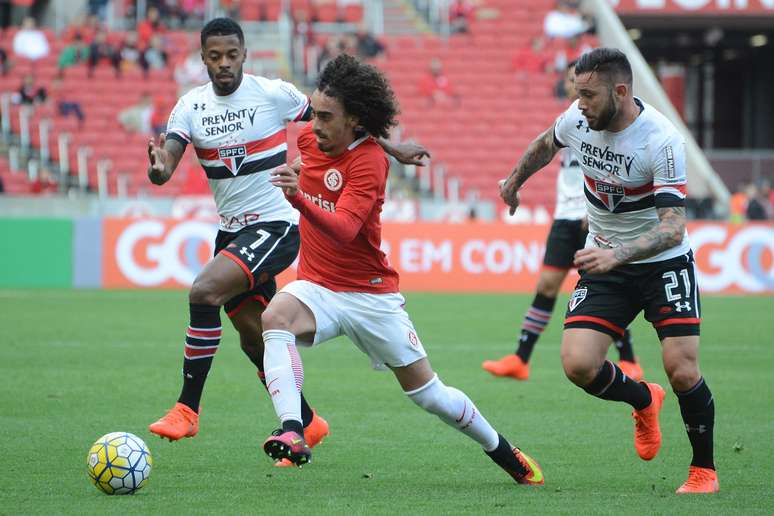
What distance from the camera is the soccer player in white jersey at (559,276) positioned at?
11.0 metres

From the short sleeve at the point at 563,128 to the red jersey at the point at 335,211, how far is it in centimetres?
104

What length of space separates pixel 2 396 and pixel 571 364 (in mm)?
4865

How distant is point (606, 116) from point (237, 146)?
8.40 ft

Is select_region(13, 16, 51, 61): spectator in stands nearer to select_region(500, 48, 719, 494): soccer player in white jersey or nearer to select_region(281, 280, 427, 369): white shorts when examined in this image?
select_region(500, 48, 719, 494): soccer player in white jersey

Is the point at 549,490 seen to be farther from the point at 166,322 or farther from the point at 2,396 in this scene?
the point at 166,322

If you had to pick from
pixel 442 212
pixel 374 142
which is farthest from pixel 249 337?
pixel 442 212

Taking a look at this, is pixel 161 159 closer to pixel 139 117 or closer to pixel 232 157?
pixel 232 157

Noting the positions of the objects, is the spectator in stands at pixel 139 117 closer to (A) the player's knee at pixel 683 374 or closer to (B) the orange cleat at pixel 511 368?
(B) the orange cleat at pixel 511 368

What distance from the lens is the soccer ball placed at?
241 inches

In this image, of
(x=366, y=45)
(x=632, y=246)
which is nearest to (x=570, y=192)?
(x=632, y=246)

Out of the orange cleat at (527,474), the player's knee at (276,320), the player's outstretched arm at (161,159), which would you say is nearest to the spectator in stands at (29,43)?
the player's outstretched arm at (161,159)

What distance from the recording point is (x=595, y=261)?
6.01 metres

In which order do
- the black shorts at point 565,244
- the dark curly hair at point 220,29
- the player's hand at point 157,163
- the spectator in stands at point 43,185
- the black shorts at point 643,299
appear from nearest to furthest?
the black shorts at point 643,299, the player's hand at point 157,163, the dark curly hair at point 220,29, the black shorts at point 565,244, the spectator in stands at point 43,185

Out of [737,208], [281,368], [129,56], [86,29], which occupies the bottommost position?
[737,208]
